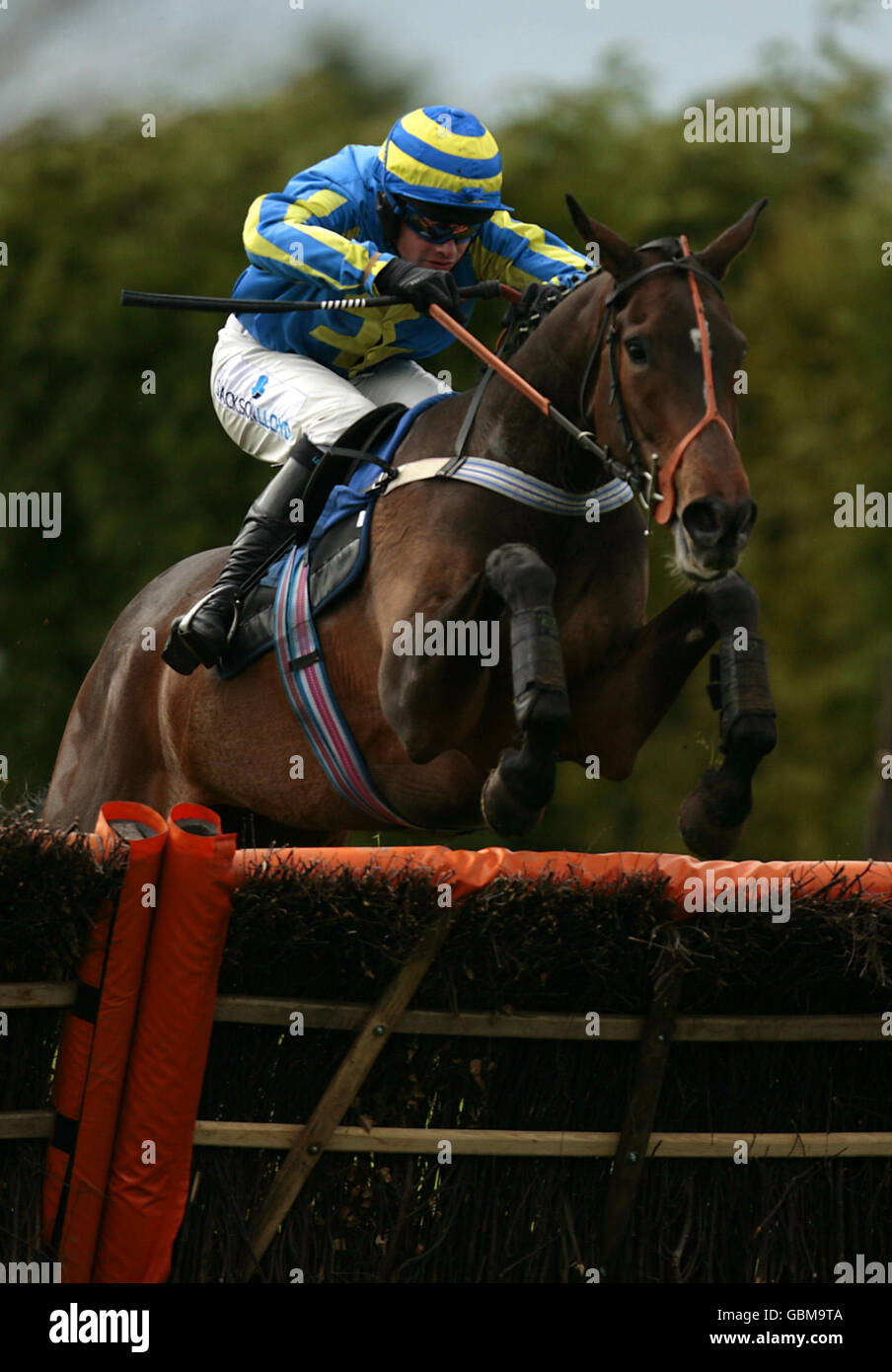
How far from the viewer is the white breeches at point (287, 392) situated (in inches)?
220

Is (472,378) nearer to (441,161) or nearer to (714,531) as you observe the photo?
(441,161)

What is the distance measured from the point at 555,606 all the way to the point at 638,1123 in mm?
1459

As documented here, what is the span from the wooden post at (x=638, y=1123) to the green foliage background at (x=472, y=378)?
643 cm

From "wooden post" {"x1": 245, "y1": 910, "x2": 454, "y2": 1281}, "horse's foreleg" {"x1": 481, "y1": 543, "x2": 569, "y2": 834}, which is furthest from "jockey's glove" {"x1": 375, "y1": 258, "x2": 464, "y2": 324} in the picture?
"wooden post" {"x1": 245, "y1": 910, "x2": 454, "y2": 1281}

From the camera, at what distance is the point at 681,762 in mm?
10797

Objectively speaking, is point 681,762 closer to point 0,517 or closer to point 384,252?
point 0,517

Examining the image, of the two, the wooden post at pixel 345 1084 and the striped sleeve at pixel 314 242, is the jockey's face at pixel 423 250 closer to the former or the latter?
the striped sleeve at pixel 314 242

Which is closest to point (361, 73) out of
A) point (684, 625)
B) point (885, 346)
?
point (885, 346)

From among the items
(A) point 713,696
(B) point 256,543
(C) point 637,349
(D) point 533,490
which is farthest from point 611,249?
(B) point 256,543

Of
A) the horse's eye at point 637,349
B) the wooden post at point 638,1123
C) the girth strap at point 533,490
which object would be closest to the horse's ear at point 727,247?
the horse's eye at point 637,349

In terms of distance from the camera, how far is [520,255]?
5.74 metres

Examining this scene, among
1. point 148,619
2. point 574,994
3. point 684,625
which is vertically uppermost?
point 148,619

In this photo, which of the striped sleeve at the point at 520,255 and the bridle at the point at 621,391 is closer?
the bridle at the point at 621,391

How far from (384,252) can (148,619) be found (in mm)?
1634
